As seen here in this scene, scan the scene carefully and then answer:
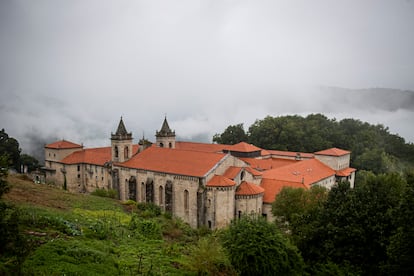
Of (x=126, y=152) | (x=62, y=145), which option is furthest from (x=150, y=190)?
(x=62, y=145)

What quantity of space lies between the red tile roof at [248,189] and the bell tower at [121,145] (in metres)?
18.3

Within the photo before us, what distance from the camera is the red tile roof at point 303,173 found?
45.1 meters

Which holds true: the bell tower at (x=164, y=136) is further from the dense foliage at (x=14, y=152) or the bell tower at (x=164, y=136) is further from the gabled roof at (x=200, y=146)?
the dense foliage at (x=14, y=152)

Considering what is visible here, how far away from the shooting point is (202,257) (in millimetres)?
15242

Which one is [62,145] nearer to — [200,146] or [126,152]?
[126,152]

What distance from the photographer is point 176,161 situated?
42.2m

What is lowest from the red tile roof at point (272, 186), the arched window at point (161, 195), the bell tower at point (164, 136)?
the arched window at point (161, 195)

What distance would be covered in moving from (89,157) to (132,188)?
53.4 feet

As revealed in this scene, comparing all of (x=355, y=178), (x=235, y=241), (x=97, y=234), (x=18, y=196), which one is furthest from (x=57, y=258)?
(x=355, y=178)

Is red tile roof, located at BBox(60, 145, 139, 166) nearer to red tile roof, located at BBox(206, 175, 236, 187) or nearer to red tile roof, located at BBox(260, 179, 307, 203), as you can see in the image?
red tile roof, located at BBox(206, 175, 236, 187)

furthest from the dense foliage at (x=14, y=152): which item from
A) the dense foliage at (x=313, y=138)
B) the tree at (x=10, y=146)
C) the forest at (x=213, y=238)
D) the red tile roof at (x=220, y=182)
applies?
the dense foliage at (x=313, y=138)

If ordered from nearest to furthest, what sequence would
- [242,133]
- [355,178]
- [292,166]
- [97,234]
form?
[97,234] < [292,166] < [355,178] < [242,133]

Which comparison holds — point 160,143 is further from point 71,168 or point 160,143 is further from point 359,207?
point 359,207

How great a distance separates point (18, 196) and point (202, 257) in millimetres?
17956
